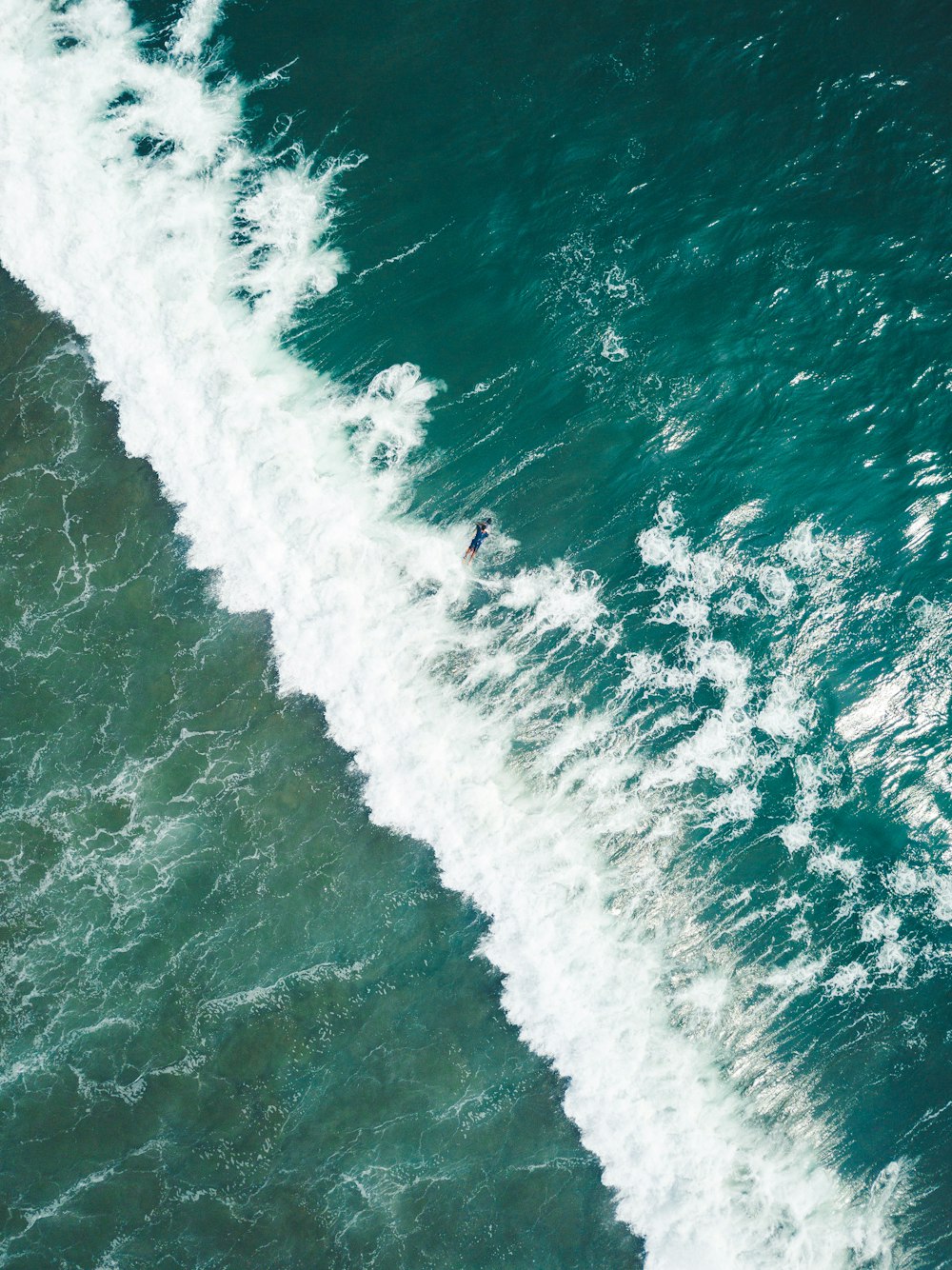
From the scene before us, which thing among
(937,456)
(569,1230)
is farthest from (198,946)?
(937,456)

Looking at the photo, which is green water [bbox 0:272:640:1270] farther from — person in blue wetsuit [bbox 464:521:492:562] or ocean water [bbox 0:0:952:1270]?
person in blue wetsuit [bbox 464:521:492:562]

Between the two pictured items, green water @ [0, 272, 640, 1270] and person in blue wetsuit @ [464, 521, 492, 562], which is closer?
green water @ [0, 272, 640, 1270]

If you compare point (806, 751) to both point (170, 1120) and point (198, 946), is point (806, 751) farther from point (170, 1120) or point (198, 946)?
point (170, 1120)

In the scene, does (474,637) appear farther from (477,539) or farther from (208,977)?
(208,977)

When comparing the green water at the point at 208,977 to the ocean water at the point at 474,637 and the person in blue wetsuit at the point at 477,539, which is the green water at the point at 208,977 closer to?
the ocean water at the point at 474,637

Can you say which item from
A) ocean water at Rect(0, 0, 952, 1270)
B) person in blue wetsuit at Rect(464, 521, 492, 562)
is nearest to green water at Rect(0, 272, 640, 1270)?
ocean water at Rect(0, 0, 952, 1270)

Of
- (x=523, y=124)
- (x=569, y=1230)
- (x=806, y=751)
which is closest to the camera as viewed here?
(x=569, y=1230)

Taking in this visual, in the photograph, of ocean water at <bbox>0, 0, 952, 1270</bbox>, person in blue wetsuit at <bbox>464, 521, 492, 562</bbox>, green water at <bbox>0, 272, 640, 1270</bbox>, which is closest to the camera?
green water at <bbox>0, 272, 640, 1270</bbox>

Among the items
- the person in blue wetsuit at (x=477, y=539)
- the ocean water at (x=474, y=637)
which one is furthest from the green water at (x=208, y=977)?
the person in blue wetsuit at (x=477, y=539)
